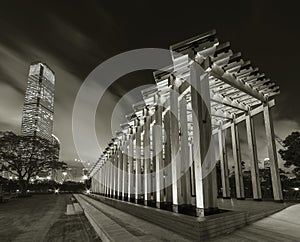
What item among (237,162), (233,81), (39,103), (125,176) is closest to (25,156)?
(125,176)

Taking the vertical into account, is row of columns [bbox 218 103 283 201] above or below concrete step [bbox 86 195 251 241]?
above

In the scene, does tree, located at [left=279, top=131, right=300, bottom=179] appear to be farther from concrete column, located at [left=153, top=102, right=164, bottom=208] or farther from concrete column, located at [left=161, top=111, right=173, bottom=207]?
concrete column, located at [left=153, top=102, right=164, bottom=208]

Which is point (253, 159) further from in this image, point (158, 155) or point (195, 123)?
point (195, 123)

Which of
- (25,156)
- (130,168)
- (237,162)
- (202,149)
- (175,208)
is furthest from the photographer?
(25,156)

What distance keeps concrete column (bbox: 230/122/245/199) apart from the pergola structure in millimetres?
57

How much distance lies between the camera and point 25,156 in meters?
29.7

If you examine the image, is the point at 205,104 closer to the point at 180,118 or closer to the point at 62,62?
the point at 180,118

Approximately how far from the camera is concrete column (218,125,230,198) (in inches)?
516

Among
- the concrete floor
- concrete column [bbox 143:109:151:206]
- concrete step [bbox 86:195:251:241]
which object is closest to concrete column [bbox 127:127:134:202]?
concrete column [bbox 143:109:151:206]

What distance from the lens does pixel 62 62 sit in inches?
560

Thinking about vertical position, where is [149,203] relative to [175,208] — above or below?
below

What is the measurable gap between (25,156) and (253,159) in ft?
100

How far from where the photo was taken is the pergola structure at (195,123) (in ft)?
19.7

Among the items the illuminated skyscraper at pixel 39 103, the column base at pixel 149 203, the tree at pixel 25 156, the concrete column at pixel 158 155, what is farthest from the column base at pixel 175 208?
the illuminated skyscraper at pixel 39 103
